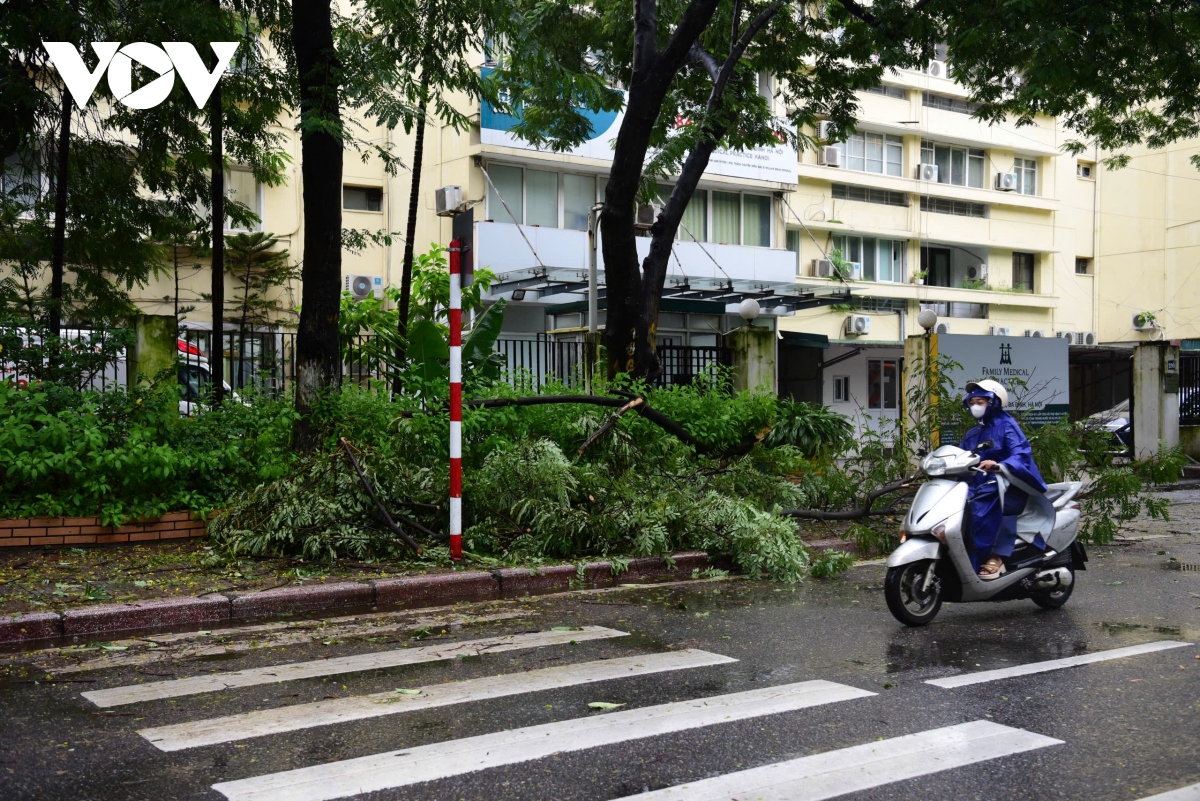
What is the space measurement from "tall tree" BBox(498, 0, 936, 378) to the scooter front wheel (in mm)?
7000

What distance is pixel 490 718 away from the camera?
17.1 ft

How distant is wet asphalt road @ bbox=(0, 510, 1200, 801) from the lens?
436 centimetres

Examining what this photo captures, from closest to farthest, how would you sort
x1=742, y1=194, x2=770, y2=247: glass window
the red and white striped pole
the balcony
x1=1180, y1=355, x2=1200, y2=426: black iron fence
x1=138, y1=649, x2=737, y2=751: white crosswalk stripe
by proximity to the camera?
x1=138, y1=649, x2=737, y2=751: white crosswalk stripe → the red and white striped pole → x1=1180, y1=355, x2=1200, y2=426: black iron fence → the balcony → x1=742, y1=194, x2=770, y2=247: glass window

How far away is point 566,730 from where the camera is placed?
500cm

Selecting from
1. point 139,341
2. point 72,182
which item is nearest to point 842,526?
point 139,341

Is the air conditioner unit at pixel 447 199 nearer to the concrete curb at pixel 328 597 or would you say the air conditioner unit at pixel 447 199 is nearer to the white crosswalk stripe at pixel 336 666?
the concrete curb at pixel 328 597

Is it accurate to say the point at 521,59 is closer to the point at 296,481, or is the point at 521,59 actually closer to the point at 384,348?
the point at 384,348

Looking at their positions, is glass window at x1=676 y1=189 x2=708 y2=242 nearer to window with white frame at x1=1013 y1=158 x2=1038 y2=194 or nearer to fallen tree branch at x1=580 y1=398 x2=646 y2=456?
window with white frame at x1=1013 y1=158 x2=1038 y2=194

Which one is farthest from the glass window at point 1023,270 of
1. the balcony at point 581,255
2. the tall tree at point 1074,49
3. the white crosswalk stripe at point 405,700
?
the white crosswalk stripe at point 405,700

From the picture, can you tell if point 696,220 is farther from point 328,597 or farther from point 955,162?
point 328,597

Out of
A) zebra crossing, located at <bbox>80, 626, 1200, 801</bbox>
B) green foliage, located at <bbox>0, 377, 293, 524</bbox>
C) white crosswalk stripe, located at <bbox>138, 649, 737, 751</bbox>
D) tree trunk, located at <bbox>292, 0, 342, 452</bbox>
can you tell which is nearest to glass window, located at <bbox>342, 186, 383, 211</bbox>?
tree trunk, located at <bbox>292, 0, 342, 452</bbox>

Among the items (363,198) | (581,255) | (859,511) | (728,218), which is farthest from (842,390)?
(859,511)

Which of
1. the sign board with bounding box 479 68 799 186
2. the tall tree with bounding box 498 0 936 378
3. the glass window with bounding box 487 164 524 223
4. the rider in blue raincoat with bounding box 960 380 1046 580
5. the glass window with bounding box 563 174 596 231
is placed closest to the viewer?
the rider in blue raincoat with bounding box 960 380 1046 580

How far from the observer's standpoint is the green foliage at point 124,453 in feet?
32.4
